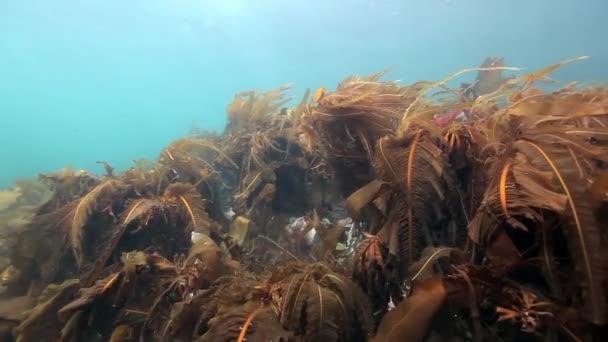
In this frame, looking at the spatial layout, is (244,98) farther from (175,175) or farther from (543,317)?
(543,317)

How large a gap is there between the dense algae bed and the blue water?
22426 millimetres

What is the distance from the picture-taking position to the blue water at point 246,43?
48.4m

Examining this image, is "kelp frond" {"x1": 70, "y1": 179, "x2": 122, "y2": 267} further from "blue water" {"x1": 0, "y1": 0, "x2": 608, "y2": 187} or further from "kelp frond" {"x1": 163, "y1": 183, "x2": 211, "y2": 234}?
"blue water" {"x1": 0, "y1": 0, "x2": 608, "y2": 187}

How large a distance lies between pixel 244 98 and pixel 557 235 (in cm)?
437

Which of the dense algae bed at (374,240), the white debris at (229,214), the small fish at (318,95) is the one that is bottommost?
the white debris at (229,214)

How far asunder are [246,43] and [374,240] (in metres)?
93.9

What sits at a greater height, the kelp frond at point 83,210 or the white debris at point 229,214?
the kelp frond at point 83,210

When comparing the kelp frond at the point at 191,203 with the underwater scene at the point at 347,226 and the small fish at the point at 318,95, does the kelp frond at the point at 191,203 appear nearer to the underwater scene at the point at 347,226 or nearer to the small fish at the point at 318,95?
the underwater scene at the point at 347,226

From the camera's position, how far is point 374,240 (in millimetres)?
1880

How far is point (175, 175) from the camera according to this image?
3734 millimetres

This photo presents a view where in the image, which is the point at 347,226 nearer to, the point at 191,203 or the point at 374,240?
the point at 374,240

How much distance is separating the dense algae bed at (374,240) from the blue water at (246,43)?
73.6 ft

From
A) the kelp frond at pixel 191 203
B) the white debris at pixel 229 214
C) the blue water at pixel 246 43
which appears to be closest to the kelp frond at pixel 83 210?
the kelp frond at pixel 191 203

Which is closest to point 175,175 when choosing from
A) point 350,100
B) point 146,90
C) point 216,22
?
point 350,100
